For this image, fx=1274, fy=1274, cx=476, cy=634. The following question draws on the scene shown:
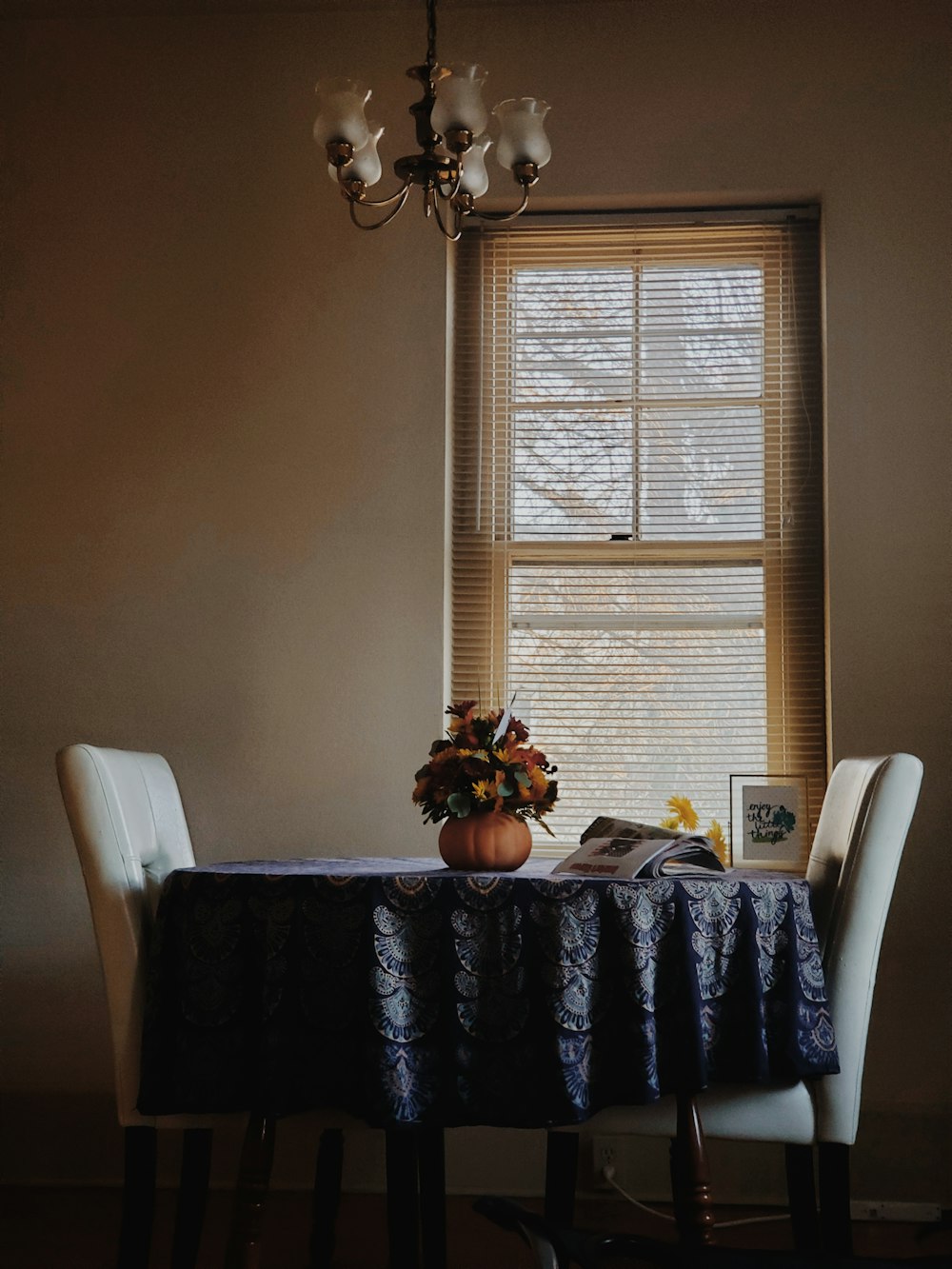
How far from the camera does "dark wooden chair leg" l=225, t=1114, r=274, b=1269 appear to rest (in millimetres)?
2068

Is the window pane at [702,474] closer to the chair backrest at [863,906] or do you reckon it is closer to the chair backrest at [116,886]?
the chair backrest at [863,906]

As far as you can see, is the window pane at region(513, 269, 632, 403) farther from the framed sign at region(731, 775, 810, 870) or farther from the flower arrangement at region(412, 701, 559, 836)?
the flower arrangement at region(412, 701, 559, 836)

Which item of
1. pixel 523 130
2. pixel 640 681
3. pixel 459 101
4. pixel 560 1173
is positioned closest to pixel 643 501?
pixel 640 681

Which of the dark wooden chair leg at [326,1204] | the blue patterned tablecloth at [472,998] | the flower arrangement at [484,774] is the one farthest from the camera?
the dark wooden chair leg at [326,1204]

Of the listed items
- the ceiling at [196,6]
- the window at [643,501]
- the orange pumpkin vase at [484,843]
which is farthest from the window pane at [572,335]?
the orange pumpkin vase at [484,843]

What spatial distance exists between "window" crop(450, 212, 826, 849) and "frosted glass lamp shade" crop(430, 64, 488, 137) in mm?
1197

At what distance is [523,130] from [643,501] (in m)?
1.24

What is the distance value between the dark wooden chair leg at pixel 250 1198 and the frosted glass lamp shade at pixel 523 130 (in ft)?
5.58

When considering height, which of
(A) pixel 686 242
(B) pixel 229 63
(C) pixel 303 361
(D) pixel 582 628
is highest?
(B) pixel 229 63

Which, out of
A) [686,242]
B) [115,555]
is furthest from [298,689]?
[686,242]

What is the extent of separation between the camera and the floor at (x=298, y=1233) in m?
2.62

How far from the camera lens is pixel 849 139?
10.7ft

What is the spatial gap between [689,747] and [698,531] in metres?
0.56

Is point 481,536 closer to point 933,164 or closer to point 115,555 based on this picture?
point 115,555
